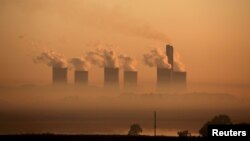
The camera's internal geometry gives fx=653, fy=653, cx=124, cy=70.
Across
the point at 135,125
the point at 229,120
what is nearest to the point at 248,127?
the point at 229,120
